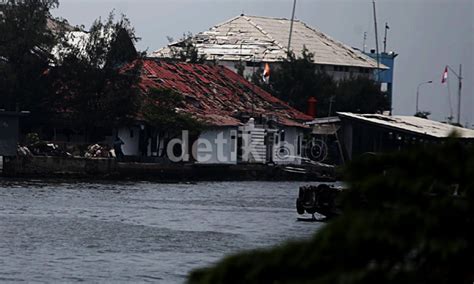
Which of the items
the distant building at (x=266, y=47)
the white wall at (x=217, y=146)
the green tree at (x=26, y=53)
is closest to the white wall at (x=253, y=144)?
the white wall at (x=217, y=146)

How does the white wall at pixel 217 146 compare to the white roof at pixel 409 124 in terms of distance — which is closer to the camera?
the white roof at pixel 409 124

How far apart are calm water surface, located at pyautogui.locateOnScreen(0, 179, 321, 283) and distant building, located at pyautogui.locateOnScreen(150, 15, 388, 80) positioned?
4371 cm

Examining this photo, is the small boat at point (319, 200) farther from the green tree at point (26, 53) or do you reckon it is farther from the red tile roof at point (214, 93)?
the red tile roof at point (214, 93)

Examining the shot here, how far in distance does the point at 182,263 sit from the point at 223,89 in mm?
46016

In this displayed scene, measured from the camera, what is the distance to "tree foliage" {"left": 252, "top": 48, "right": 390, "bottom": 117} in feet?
262

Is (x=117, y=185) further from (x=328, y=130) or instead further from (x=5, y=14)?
(x=328, y=130)

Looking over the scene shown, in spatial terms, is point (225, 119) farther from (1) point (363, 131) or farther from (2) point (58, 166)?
(2) point (58, 166)

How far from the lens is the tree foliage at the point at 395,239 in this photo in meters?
4.70

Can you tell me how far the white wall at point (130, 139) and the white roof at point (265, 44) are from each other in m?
31.6

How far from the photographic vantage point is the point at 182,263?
21797 mm

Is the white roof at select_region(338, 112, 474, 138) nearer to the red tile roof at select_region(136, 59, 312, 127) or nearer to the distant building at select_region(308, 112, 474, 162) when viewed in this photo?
the distant building at select_region(308, 112, 474, 162)

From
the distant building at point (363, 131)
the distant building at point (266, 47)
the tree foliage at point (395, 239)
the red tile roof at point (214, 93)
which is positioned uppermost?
the distant building at point (266, 47)

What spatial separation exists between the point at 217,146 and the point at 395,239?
56161mm

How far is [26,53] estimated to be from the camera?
181ft
